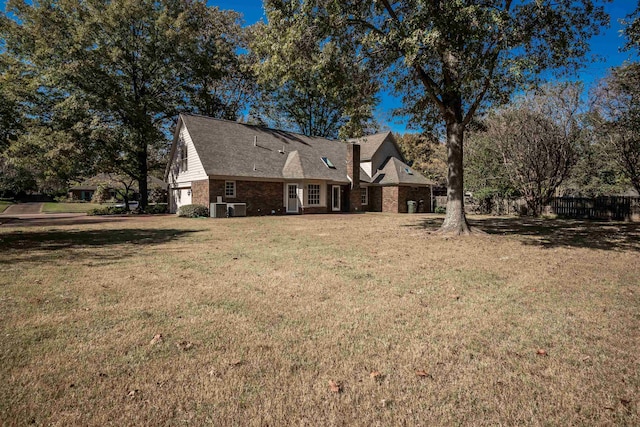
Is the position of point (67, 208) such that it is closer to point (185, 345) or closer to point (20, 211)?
point (20, 211)

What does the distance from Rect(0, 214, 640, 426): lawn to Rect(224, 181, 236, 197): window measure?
16253 millimetres

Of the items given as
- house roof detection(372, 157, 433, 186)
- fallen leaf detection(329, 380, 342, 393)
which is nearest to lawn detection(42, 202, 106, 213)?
house roof detection(372, 157, 433, 186)

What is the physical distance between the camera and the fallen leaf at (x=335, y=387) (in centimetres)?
276

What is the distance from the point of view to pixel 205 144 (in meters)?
24.0

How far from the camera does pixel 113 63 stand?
26.8 metres

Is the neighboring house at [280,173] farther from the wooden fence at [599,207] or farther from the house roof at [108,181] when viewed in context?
the wooden fence at [599,207]

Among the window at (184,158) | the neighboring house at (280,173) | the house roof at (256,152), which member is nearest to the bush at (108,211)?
the neighboring house at (280,173)

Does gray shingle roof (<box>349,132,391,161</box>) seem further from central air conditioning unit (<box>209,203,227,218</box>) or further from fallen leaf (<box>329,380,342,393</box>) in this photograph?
fallen leaf (<box>329,380,342,393</box>)

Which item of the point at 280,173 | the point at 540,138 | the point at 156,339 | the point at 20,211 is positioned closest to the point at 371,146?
the point at 280,173

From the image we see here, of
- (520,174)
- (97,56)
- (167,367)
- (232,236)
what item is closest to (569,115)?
(520,174)

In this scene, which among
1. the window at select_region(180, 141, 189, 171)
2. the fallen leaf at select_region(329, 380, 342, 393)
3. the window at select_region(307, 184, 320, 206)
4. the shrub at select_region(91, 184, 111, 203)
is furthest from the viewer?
the shrub at select_region(91, 184, 111, 203)

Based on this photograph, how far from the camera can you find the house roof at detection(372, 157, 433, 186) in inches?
1194

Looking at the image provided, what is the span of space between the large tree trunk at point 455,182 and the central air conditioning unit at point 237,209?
14.4m

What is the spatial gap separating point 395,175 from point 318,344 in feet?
92.4
